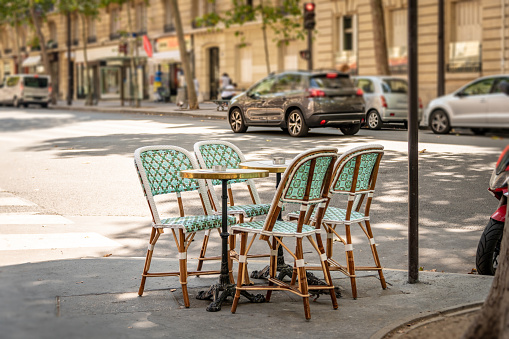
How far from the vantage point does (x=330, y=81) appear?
1867 cm

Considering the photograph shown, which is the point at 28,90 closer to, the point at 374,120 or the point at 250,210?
the point at 374,120

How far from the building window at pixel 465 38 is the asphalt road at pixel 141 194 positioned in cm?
924

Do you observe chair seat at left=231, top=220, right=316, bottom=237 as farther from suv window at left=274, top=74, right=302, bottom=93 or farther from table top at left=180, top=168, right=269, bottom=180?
suv window at left=274, top=74, right=302, bottom=93

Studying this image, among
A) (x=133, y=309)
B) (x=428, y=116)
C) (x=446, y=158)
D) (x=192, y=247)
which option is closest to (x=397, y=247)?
(x=192, y=247)

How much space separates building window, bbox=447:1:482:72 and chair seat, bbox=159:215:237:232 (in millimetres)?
23420

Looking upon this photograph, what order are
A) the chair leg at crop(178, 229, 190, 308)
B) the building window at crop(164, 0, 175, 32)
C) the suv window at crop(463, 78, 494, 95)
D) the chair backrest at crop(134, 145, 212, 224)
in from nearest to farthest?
the chair leg at crop(178, 229, 190, 308)
the chair backrest at crop(134, 145, 212, 224)
the suv window at crop(463, 78, 494, 95)
the building window at crop(164, 0, 175, 32)

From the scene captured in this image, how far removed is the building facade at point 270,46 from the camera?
28.1 metres

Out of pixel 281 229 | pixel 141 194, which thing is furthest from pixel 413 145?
pixel 141 194

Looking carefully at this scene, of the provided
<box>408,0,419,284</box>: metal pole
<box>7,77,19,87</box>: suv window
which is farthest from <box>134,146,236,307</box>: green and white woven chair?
<box>7,77,19,87</box>: suv window

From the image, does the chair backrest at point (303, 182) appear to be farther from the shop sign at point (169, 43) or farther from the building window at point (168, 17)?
the building window at point (168, 17)

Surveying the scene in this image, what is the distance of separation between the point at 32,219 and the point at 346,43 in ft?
84.6

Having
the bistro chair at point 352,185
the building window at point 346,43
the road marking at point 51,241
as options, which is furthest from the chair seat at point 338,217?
the building window at point 346,43

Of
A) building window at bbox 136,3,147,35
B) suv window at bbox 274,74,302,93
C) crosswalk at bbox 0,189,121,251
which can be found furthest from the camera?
building window at bbox 136,3,147,35

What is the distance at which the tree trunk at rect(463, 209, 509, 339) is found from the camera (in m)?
3.66
